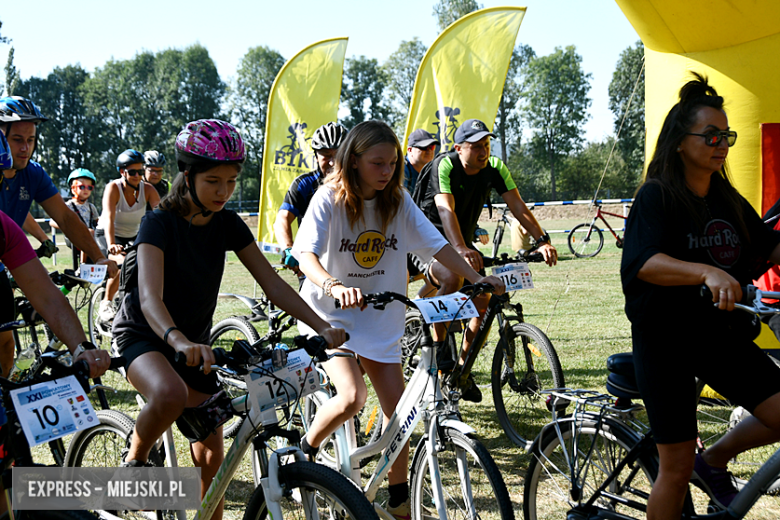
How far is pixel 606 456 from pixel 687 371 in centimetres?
52

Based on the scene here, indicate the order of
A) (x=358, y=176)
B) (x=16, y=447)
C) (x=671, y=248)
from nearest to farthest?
(x=16, y=447), (x=671, y=248), (x=358, y=176)

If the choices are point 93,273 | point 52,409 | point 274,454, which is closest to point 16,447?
point 52,409

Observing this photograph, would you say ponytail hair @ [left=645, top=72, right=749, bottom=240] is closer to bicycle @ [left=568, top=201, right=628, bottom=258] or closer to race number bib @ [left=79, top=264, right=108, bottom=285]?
race number bib @ [left=79, top=264, right=108, bottom=285]

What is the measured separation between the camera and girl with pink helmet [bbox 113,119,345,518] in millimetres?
2656

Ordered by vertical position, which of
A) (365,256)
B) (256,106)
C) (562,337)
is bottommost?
(562,337)

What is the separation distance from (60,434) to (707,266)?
2.09 m

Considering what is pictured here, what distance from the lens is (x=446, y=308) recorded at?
2.95m

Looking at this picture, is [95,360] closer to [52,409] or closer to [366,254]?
[52,409]

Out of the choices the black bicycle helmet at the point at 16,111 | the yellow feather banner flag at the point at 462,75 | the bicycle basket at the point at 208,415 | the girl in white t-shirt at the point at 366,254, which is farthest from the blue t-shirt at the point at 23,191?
the yellow feather banner flag at the point at 462,75

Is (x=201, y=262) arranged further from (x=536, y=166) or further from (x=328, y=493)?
(x=536, y=166)

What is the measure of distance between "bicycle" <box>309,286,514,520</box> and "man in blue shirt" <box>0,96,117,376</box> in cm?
209

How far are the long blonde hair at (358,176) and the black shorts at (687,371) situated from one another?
4.50 ft

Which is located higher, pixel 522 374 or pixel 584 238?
pixel 584 238

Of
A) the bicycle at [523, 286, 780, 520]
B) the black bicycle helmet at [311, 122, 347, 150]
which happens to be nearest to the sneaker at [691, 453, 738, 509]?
the bicycle at [523, 286, 780, 520]
